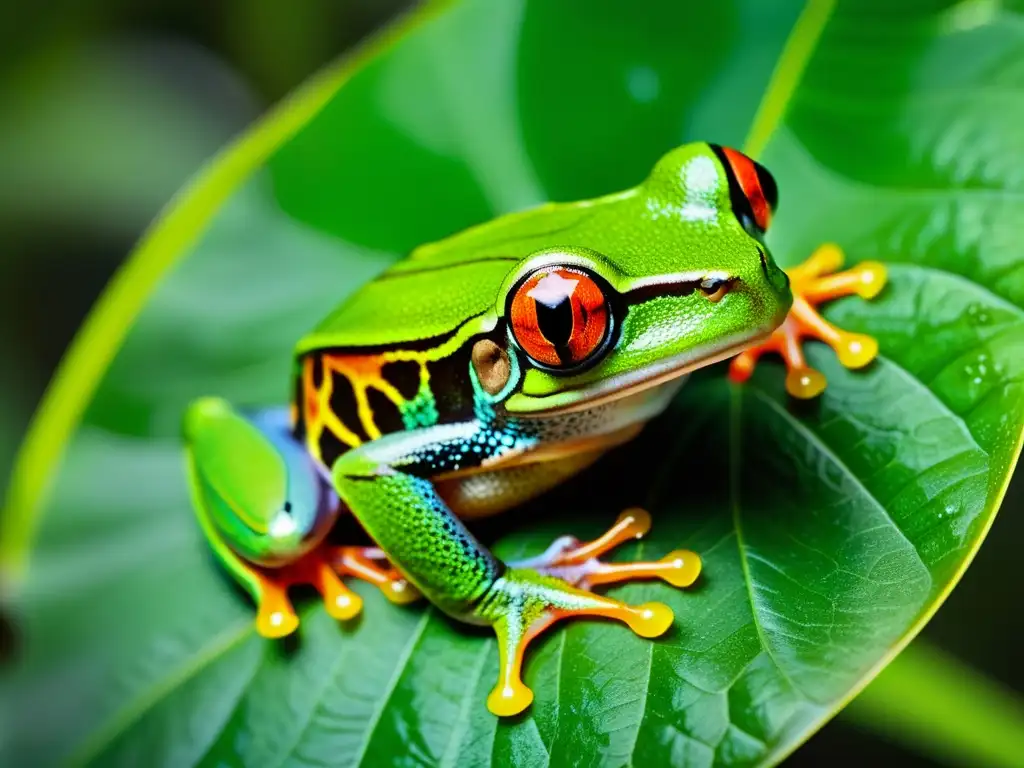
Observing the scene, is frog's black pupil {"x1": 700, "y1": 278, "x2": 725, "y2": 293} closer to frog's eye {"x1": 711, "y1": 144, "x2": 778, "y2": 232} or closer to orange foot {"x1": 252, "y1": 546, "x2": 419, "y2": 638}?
frog's eye {"x1": 711, "y1": 144, "x2": 778, "y2": 232}

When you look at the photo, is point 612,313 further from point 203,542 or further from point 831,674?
point 203,542

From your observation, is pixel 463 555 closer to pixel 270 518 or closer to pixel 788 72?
pixel 270 518

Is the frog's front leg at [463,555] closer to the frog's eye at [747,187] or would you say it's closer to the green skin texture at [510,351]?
the green skin texture at [510,351]

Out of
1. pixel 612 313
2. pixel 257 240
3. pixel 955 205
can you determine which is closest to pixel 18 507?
pixel 257 240

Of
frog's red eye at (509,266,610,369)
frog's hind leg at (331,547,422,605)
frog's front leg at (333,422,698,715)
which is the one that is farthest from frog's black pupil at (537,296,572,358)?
frog's hind leg at (331,547,422,605)

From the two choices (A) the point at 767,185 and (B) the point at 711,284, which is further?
(A) the point at 767,185

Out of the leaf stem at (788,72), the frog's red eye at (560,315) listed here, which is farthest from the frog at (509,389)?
the leaf stem at (788,72)

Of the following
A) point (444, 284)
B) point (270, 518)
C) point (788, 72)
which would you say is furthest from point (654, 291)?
point (270, 518)
